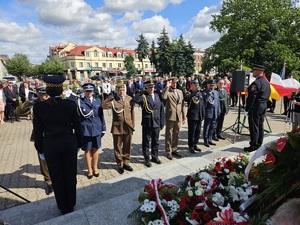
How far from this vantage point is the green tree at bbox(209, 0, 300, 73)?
2173 cm

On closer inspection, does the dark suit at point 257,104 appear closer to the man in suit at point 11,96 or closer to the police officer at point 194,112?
the police officer at point 194,112

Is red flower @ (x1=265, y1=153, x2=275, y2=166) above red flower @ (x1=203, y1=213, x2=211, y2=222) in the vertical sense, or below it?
above

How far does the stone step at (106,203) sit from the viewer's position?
2295 mm

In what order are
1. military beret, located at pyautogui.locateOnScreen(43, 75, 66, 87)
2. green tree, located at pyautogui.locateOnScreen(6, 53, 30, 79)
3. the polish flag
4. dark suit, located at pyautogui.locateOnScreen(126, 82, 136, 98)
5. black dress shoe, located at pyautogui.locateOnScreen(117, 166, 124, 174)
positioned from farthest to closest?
green tree, located at pyautogui.locateOnScreen(6, 53, 30, 79) < dark suit, located at pyautogui.locateOnScreen(126, 82, 136, 98) < the polish flag < black dress shoe, located at pyautogui.locateOnScreen(117, 166, 124, 174) < military beret, located at pyautogui.locateOnScreen(43, 75, 66, 87)

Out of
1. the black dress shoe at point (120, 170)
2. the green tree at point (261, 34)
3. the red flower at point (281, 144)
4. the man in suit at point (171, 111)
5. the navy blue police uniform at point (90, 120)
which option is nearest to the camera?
the red flower at point (281, 144)

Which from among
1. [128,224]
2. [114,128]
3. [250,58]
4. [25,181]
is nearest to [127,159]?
[114,128]

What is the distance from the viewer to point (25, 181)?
4.82 metres

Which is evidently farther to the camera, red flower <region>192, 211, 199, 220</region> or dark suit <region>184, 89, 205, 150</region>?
dark suit <region>184, 89, 205, 150</region>

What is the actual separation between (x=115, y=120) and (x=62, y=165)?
185cm

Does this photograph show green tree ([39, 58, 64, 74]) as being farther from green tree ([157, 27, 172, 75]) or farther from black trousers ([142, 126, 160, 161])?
black trousers ([142, 126, 160, 161])

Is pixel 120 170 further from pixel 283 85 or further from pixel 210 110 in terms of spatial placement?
pixel 283 85

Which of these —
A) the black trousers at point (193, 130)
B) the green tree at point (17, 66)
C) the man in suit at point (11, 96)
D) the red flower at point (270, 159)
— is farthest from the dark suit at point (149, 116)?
the green tree at point (17, 66)

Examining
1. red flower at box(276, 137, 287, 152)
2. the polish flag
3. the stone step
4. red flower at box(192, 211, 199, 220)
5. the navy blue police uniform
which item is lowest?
the stone step

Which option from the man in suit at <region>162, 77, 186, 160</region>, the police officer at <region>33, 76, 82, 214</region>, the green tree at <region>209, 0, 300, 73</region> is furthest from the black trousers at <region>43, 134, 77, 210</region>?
the green tree at <region>209, 0, 300, 73</region>
